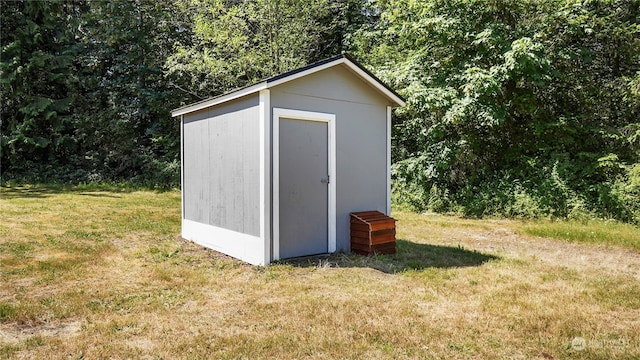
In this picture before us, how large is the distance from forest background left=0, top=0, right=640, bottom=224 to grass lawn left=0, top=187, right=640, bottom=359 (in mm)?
3317

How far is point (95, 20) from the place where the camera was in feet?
53.0

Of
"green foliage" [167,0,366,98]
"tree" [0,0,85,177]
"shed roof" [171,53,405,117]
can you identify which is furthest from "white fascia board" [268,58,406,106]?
"tree" [0,0,85,177]

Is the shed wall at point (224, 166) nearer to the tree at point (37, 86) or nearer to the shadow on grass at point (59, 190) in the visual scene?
the shadow on grass at point (59, 190)

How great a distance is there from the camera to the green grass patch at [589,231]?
6.94 metres

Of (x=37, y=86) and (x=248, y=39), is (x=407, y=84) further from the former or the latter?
(x=37, y=86)

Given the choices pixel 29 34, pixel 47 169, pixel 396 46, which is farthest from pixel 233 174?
pixel 29 34

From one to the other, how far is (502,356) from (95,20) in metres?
18.0

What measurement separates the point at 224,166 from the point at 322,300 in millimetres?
2854

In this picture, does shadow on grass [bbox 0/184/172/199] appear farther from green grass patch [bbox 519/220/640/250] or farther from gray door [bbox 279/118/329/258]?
green grass patch [bbox 519/220/640/250]

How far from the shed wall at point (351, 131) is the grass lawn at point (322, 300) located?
0.83m

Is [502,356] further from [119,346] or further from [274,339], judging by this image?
[119,346]

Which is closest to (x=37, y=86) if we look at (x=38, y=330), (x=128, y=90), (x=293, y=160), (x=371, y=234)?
(x=128, y=90)

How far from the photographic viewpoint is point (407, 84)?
1084 cm

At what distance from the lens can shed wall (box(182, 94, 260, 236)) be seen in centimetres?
544
